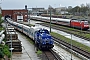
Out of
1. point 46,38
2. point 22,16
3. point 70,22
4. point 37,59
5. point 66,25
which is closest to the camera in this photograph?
point 37,59

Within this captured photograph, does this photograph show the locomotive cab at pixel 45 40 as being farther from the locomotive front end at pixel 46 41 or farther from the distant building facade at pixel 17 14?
the distant building facade at pixel 17 14

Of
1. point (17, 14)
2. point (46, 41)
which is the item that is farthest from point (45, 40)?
point (17, 14)

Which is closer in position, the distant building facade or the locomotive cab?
the locomotive cab

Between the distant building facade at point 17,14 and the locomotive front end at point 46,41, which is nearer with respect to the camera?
the locomotive front end at point 46,41

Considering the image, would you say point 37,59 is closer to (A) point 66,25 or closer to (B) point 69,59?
(B) point 69,59

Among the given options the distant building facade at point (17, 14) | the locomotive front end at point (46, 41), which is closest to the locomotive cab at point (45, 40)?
the locomotive front end at point (46, 41)

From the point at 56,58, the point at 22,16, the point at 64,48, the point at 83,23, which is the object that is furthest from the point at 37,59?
the point at 22,16

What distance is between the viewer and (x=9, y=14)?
116 metres

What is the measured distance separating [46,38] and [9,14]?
85.8m

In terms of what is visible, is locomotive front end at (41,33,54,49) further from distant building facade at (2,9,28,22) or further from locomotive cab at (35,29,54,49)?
distant building facade at (2,9,28,22)

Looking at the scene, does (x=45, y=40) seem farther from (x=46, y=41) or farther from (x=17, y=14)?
(x=17, y=14)

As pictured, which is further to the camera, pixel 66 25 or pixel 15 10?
pixel 15 10

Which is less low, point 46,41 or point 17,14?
point 17,14

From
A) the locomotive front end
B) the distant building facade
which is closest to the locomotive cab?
the locomotive front end
